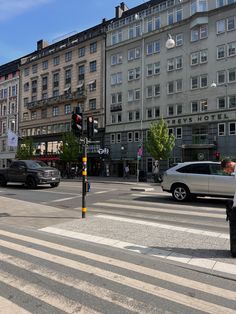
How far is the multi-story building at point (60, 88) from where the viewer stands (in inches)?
1916

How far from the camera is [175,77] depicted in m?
40.6

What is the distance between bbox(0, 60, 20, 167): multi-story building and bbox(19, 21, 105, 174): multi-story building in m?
2.40

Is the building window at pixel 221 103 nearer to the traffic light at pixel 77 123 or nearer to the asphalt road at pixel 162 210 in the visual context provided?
the asphalt road at pixel 162 210

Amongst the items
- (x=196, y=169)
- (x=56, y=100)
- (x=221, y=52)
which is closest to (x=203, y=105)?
(x=221, y=52)

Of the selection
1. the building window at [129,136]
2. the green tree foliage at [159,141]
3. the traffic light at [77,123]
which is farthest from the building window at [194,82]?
the traffic light at [77,123]

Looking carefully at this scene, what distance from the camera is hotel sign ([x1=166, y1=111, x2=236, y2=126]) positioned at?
35.5m

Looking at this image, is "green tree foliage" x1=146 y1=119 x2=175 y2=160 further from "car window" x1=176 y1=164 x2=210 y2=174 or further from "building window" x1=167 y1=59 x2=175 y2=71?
"car window" x1=176 y1=164 x2=210 y2=174

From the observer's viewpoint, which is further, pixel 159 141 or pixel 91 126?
pixel 159 141

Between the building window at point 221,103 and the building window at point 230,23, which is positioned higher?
the building window at point 230,23

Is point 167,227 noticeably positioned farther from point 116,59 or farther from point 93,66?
point 93,66

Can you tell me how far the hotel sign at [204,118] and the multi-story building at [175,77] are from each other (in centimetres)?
10


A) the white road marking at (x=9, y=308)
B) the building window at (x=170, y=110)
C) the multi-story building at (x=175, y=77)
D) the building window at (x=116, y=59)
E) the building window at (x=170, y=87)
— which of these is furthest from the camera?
the building window at (x=116, y=59)

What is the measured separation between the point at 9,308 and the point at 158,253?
2952 millimetres

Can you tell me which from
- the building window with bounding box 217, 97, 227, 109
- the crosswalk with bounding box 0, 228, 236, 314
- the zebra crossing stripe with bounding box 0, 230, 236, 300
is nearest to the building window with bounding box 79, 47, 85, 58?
the building window with bounding box 217, 97, 227, 109
